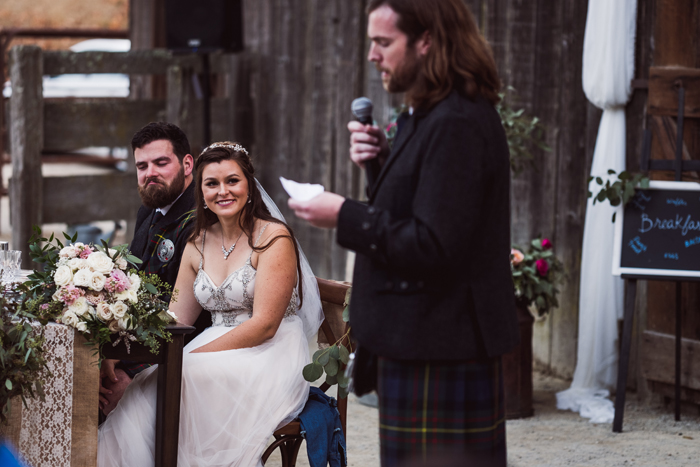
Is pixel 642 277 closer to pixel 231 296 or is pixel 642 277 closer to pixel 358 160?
pixel 231 296

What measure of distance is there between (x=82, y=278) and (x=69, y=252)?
5.9 inches

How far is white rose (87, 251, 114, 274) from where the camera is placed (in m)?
2.66

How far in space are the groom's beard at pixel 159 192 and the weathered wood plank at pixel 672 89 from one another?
224cm

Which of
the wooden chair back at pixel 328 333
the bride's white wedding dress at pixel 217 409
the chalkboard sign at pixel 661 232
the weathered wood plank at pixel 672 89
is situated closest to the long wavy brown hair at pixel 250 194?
the wooden chair back at pixel 328 333

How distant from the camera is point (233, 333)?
3029 millimetres

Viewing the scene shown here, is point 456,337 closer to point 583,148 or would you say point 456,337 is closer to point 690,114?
point 690,114

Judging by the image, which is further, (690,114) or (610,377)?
(610,377)

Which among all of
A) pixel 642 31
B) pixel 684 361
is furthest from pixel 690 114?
pixel 684 361

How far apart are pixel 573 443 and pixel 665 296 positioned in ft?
3.11

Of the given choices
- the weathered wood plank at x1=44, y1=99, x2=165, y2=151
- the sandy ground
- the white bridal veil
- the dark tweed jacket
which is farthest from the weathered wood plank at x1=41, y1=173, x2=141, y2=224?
the white bridal veil

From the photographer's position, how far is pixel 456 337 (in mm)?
1810

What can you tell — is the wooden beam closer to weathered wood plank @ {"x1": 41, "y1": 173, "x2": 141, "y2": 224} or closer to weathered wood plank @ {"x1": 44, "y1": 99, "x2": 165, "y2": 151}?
weathered wood plank @ {"x1": 44, "y1": 99, "x2": 165, "y2": 151}

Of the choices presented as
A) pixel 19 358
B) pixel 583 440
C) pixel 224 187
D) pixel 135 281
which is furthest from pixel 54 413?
pixel 583 440

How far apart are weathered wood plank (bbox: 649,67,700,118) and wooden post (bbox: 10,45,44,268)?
14.6 ft
